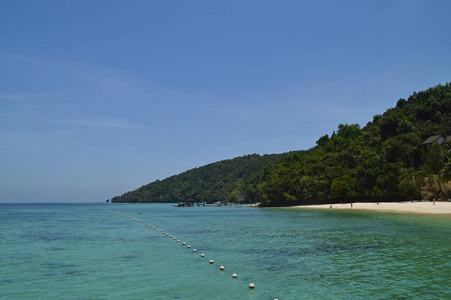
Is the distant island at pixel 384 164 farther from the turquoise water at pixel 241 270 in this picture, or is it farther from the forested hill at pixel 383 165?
the turquoise water at pixel 241 270

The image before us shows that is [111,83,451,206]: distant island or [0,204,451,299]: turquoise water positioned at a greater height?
[111,83,451,206]: distant island

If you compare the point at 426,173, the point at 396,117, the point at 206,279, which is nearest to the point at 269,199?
the point at 396,117

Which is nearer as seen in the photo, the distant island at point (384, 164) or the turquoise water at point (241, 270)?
the turquoise water at point (241, 270)

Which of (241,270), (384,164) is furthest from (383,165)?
(241,270)

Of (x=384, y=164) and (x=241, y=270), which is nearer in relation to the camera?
(x=241, y=270)

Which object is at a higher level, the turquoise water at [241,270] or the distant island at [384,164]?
the distant island at [384,164]

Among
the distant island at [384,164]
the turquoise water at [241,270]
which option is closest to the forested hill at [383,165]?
the distant island at [384,164]

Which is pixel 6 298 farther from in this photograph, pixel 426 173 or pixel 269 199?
pixel 269 199

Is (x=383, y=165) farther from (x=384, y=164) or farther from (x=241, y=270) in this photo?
(x=241, y=270)

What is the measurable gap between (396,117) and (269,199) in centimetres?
5173

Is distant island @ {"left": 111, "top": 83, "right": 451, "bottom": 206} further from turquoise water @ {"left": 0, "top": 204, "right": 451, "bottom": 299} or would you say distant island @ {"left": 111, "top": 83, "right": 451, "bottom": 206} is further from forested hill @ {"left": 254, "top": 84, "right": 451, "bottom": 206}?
turquoise water @ {"left": 0, "top": 204, "right": 451, "bottom": 299}

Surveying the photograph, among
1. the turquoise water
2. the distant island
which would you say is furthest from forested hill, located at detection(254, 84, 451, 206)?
the turquoise water

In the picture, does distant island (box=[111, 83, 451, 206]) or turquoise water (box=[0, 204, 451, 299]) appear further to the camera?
distant island (box=[111, 83, 451, 206])

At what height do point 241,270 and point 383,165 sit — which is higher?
point 383,165
